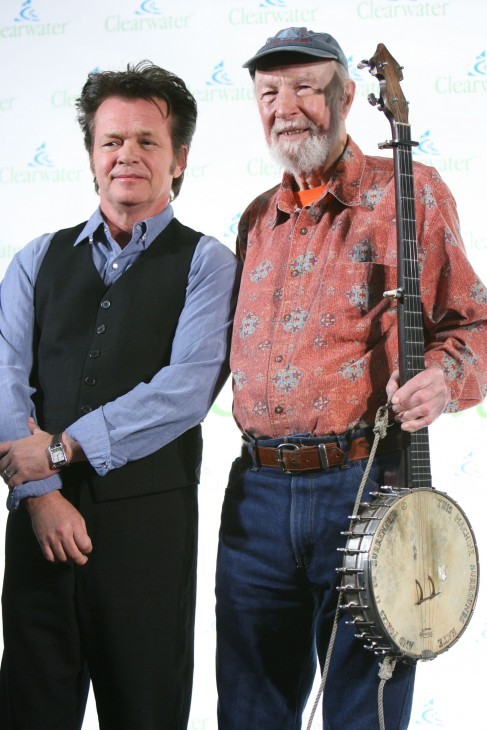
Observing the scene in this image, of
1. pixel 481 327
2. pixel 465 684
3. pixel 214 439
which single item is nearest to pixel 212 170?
pixel 214 439

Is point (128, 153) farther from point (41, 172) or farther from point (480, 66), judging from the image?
point (480, 66)

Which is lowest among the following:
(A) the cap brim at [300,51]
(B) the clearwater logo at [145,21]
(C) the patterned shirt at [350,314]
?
(C) the patterned shirt at [350,314]

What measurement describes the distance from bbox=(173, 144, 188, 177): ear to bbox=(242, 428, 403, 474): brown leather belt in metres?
0.84

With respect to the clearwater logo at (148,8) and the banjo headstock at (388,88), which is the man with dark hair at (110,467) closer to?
the banjo headstock at (388,88)

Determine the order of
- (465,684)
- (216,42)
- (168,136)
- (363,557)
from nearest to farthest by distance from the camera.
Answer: (363,557) < (168,136) < (465,684) < (216,42)

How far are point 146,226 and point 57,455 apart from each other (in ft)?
2.01

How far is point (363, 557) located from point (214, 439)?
5.57ft

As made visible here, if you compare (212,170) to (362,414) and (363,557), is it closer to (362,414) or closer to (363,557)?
(362,414)

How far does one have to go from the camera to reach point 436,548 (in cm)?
203

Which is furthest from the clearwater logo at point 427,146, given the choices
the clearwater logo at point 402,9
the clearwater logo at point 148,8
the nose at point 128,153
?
the nose at point 128,153

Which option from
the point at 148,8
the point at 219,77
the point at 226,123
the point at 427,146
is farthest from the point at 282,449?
the point at 148,8

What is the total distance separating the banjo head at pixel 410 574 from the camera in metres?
1.94

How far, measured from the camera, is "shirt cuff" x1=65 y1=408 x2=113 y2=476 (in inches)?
86.0

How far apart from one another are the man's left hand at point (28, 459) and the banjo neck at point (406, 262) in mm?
803
